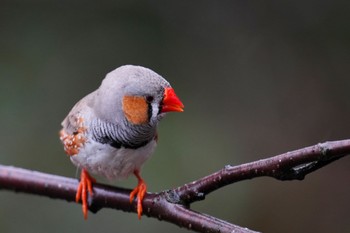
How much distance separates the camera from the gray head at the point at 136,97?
86.0 inches

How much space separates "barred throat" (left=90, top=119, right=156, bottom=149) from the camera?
2.38 metres

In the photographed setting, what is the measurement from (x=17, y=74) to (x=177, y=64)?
1.21 metres

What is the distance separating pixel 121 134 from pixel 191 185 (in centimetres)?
48

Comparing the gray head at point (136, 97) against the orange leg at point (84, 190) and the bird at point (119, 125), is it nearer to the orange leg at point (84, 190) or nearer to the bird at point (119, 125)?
the bird at point (119, 125)

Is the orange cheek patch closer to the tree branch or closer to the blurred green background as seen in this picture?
the tree branch

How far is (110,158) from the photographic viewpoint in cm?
249

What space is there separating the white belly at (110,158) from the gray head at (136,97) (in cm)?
13

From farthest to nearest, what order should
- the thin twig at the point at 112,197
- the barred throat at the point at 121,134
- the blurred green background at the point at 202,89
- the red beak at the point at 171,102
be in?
the blurred green background at the point at 202,89
the barred throat at the point at 121,134
the red beak at the point at 171,102
the thin twig at the point at 112,197

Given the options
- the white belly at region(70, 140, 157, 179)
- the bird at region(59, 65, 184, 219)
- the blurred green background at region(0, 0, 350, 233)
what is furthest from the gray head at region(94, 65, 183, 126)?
the blurred green background at region(0, 0, 350, 233)

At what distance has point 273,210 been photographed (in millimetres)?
4434

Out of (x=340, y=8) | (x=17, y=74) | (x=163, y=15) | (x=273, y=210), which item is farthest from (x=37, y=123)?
(x=340, y=8)

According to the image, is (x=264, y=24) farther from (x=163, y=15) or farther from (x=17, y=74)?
(x=17, y=74)

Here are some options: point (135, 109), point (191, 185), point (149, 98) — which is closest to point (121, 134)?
point (135, 109)

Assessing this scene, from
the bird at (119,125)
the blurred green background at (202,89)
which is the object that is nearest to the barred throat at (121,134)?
Answer: the bird at (119,125)
